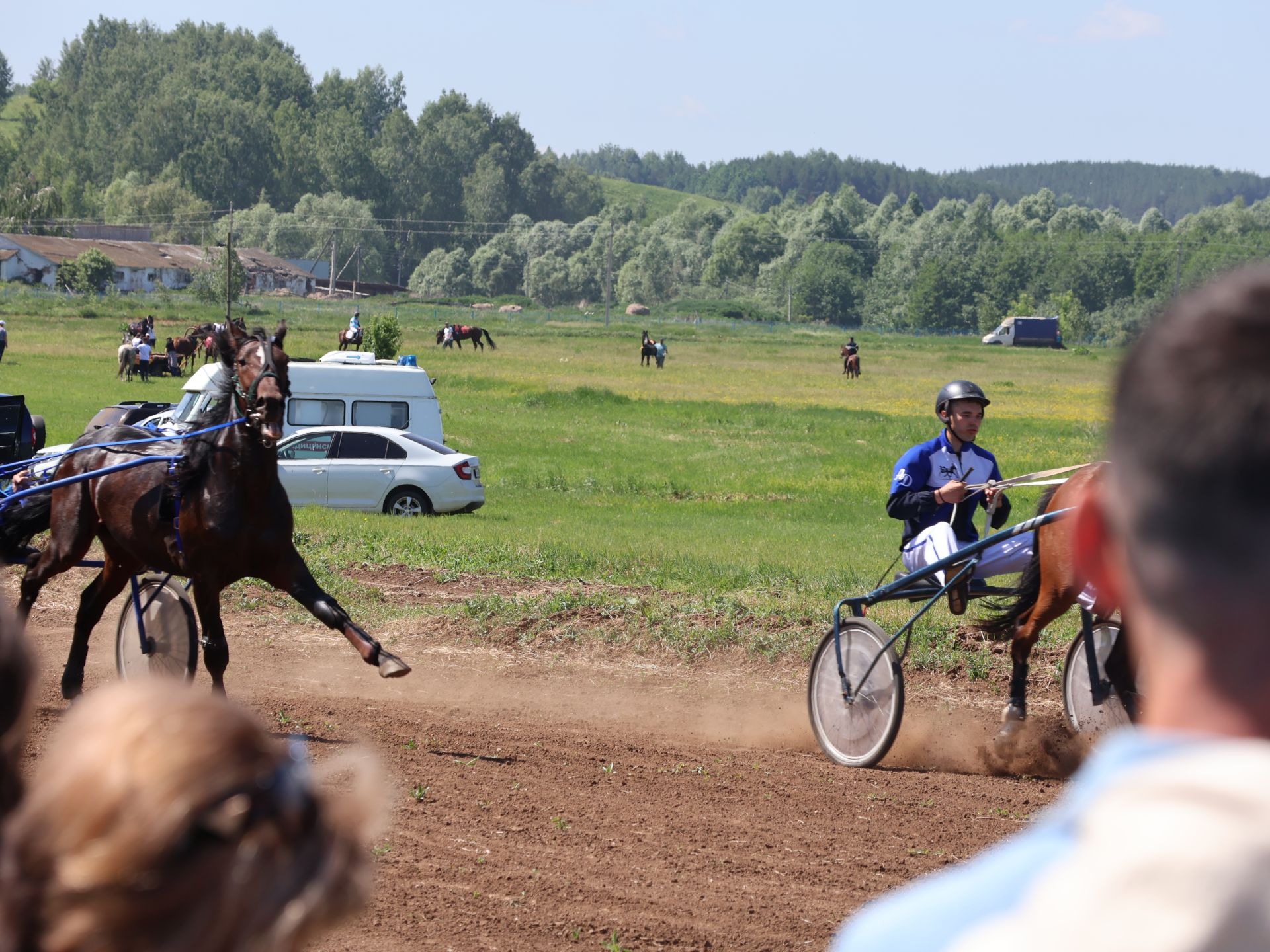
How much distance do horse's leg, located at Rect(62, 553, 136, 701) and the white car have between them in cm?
995

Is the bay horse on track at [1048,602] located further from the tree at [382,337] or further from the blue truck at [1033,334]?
the blue truck at [1033,334]

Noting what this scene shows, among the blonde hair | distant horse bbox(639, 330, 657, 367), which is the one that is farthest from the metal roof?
the blonde hair

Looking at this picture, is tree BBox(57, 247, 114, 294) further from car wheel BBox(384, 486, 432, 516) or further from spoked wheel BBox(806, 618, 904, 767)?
spoked wheel BBox(806, 618, 904, 767)

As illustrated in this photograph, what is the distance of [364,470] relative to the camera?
19484mm

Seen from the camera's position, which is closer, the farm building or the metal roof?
the farm building

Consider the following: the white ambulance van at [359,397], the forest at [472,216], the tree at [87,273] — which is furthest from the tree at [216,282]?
the white ambulance van at [359,397]

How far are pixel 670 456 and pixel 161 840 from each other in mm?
27586

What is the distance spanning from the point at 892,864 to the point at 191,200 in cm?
14435

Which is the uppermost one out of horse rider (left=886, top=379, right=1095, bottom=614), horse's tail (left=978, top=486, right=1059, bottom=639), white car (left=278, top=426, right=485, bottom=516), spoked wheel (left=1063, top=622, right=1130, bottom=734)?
horse rider (left=886, top=379, right=1095, bottom=614)

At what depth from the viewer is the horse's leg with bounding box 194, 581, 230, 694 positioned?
814 cm

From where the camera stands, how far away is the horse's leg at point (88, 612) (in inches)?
361

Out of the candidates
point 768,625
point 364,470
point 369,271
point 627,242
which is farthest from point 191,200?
point 768,625

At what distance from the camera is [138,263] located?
106 meters

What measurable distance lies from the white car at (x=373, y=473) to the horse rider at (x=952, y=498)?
11.5 meters
